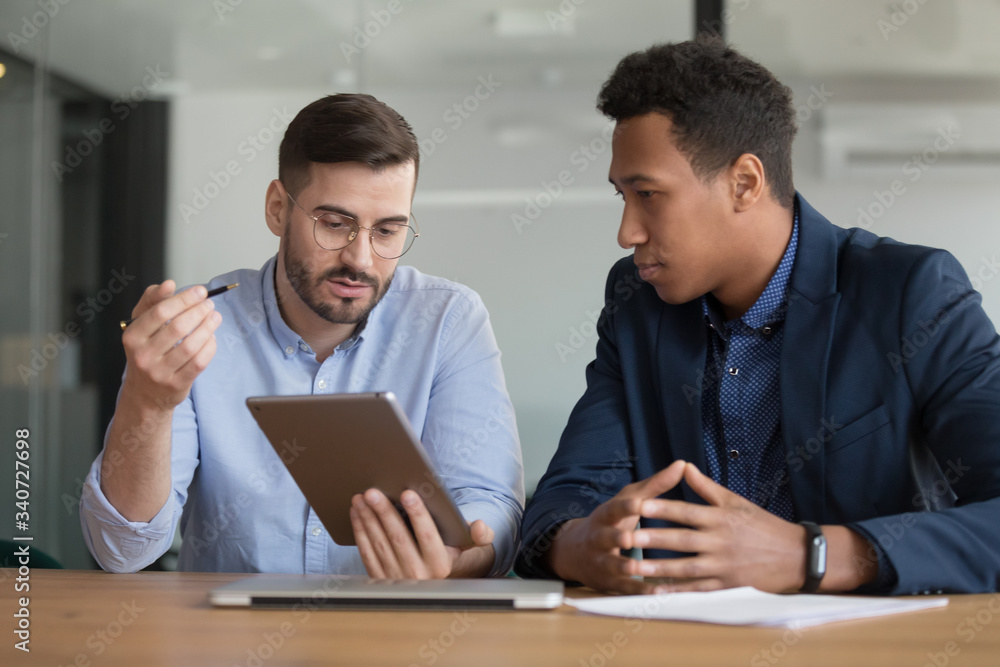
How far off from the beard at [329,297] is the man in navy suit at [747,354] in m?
0.45

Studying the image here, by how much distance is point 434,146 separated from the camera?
10.4 ft

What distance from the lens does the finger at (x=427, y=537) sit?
3.89 ft

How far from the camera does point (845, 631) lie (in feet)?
2.81

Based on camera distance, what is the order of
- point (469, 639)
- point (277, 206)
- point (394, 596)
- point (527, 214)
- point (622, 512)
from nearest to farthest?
point (469, 639)
point (394, 596)
point (622, 512)
point (277, 206)
point (527, 214)

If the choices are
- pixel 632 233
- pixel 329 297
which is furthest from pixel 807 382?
pixel 329 297

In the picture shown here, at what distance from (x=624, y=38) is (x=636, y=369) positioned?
190 cm

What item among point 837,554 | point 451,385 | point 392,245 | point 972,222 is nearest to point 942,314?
point 837,554

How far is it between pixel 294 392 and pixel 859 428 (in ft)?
3.31

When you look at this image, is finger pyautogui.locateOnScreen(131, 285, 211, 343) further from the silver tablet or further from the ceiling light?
the ceiling light

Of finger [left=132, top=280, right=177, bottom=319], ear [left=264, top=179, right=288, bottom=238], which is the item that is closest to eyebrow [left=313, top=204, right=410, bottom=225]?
ear [left=264, top=179, right=288, bottom=238]

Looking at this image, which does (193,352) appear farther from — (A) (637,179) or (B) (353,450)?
(A) (637,179)

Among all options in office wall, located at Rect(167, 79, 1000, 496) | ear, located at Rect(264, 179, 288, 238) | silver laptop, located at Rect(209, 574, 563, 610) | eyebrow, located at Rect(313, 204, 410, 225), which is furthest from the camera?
office wall, located at Rect(167, 79, 1000, 496)

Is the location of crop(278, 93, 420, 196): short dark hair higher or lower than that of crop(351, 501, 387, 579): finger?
higher

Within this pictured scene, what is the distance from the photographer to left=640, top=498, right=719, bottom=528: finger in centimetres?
108
